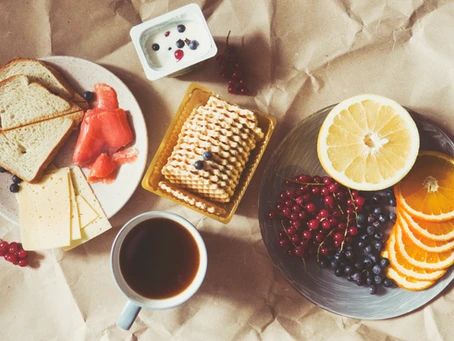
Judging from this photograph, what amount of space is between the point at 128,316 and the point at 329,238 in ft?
2.55

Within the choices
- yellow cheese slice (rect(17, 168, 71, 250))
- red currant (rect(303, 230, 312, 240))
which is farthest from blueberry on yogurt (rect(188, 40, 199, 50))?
red currant (rect(303, 230, 312, 240))

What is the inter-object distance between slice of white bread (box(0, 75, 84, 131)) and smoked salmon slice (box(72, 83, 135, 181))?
0.08m

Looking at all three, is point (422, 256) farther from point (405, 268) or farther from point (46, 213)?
point (46, 213)

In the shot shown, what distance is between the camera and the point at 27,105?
181 centimetres

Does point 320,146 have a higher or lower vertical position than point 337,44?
lower

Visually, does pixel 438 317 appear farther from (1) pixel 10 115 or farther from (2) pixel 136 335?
(1) pixel 10 115

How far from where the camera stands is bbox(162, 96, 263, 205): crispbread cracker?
1.59 metres

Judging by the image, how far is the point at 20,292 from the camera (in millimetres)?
1880

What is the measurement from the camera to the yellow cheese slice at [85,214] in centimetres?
177

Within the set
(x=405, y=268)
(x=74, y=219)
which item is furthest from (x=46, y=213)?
(x=405, y=268)

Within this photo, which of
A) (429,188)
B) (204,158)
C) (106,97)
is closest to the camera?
(204,158)

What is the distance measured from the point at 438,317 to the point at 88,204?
1.40 m

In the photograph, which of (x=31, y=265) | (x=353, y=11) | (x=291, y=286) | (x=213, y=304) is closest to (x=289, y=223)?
(x=291, y=286)

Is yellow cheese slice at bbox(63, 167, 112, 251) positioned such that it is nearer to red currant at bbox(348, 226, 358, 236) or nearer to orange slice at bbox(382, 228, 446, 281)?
red currant at bbox(348, 226, 358, 236)
